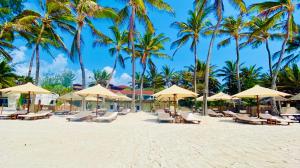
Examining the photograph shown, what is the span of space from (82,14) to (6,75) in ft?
49.1

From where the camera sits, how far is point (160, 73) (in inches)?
1847

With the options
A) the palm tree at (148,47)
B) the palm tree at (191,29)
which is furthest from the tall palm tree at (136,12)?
the palm tree at (148,47)

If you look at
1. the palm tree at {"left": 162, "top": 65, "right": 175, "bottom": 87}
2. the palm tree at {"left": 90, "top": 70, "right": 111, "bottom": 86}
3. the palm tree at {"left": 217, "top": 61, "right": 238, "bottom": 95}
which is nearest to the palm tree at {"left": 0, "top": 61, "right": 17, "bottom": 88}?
the palm tree at {"left": 162, "top": 65, "right": 175, "bottom": 87}

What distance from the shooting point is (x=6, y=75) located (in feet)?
95.6

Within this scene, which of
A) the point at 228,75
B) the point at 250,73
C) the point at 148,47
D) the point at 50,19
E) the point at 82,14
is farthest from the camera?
the point at 228,75

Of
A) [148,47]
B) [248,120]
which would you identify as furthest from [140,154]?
[148,47]

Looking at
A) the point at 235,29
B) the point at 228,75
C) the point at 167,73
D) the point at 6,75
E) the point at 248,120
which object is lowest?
the point at 248,120

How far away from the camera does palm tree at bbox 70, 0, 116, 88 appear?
2003 centimetres

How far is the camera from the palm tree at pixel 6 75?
93.1 feet

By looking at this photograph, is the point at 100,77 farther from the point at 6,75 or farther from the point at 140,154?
the point at 140,154

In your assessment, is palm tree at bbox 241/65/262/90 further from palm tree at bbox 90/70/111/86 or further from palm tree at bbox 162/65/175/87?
palm tree at bbox 90/70/111/86

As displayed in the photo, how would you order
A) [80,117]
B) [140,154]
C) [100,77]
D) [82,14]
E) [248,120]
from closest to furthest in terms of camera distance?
1. [140,154]
2. [248,120]
3. [80,117]
4. [82,14]
5. [100,77]

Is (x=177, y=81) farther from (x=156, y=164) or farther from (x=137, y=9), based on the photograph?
(x=156, y=164)

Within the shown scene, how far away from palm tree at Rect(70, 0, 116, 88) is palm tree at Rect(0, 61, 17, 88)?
39.2 ft
